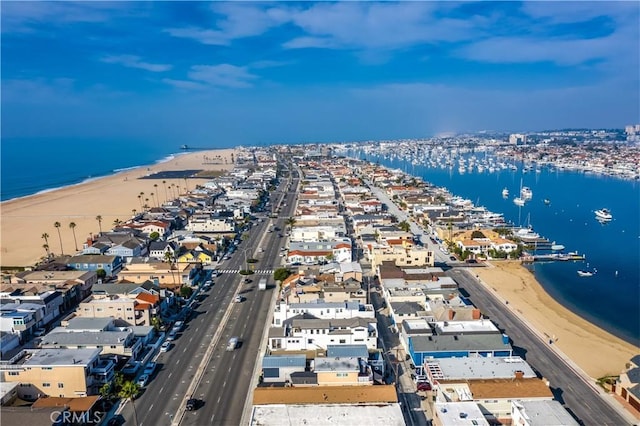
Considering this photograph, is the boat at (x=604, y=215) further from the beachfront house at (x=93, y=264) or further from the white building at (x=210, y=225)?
the beachfront house at (x=93, y=264)

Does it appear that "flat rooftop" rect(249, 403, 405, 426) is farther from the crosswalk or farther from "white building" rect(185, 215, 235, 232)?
"white building" rect(185, 215, 235, 232)

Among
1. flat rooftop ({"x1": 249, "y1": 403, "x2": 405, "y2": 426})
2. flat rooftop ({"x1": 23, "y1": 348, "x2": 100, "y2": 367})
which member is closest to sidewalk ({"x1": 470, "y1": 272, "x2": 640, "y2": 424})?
flat rooftop ({"x1": 249, "y1": 403, "x2": 405, "y2": 426})

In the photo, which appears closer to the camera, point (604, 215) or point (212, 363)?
point (212, 363)

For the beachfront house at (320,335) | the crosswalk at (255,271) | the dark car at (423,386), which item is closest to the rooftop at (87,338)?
the beachfront house at (320,335)

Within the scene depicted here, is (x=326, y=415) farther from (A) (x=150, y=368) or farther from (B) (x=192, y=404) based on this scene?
(A) (x=150, y=368)

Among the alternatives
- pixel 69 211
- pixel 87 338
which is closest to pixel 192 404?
pixel 87 338

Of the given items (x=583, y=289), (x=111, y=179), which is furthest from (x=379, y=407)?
(x=111, y=179)

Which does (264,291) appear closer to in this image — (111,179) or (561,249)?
(561,249)
